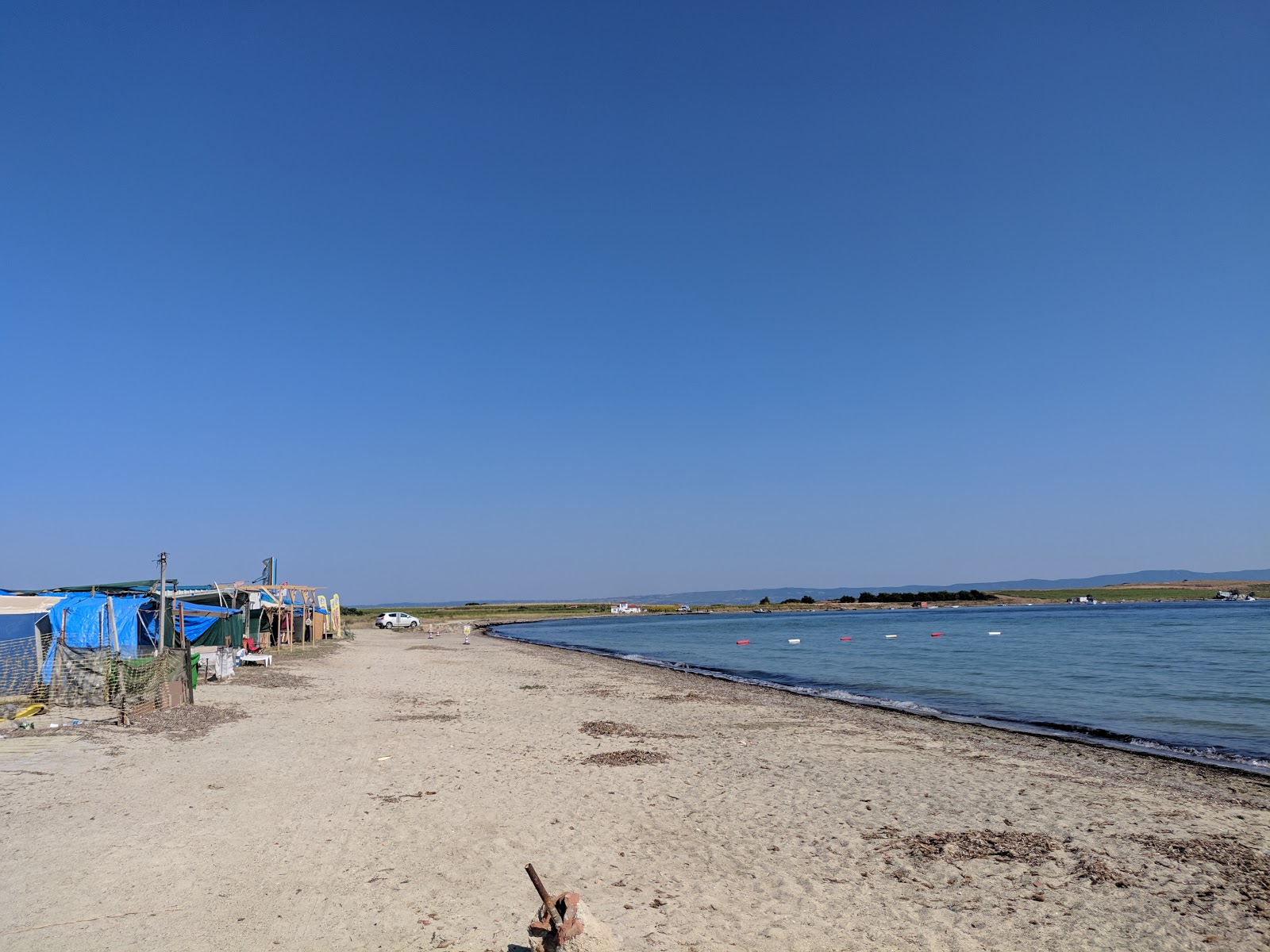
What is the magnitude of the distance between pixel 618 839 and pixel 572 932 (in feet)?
12.3

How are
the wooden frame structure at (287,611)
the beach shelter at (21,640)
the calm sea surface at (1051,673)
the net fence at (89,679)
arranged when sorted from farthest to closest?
the wooden frame structure at (287,611) < the calm sea surface at (1051,673) < the beach shelter at (21,640) < the net fence at (89,679)

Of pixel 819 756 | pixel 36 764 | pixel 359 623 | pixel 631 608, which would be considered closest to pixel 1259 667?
pixel 819 756

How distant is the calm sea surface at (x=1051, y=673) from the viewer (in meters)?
18.1

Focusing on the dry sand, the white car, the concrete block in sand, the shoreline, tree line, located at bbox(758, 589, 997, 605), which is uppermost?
the concrete block in sand

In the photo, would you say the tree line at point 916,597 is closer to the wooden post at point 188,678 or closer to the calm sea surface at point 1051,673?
the calm sea surface at point 1051,673

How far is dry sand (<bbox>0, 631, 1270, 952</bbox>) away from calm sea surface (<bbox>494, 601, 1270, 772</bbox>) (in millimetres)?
4468

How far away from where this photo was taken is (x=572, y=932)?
4.82 metres

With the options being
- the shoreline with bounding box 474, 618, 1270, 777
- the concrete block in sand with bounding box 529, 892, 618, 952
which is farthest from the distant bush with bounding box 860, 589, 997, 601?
the concrete block in sand with bounding box 529, 892, 618, 952

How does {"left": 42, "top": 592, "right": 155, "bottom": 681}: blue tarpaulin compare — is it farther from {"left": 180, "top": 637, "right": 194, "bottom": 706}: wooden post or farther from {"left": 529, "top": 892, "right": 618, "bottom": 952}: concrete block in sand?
{"left": 529, "top": 892, "right": 618, "bottom": 952}: concrete block in sand

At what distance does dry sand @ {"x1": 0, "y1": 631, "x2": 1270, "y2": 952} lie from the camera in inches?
244

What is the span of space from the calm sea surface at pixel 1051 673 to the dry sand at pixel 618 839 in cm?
447

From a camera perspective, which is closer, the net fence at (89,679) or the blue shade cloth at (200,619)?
the net fence at (89,679)

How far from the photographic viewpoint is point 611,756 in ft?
42.1

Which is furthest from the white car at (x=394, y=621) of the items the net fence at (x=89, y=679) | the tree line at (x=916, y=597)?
the tree line at (x=916, y=597)
